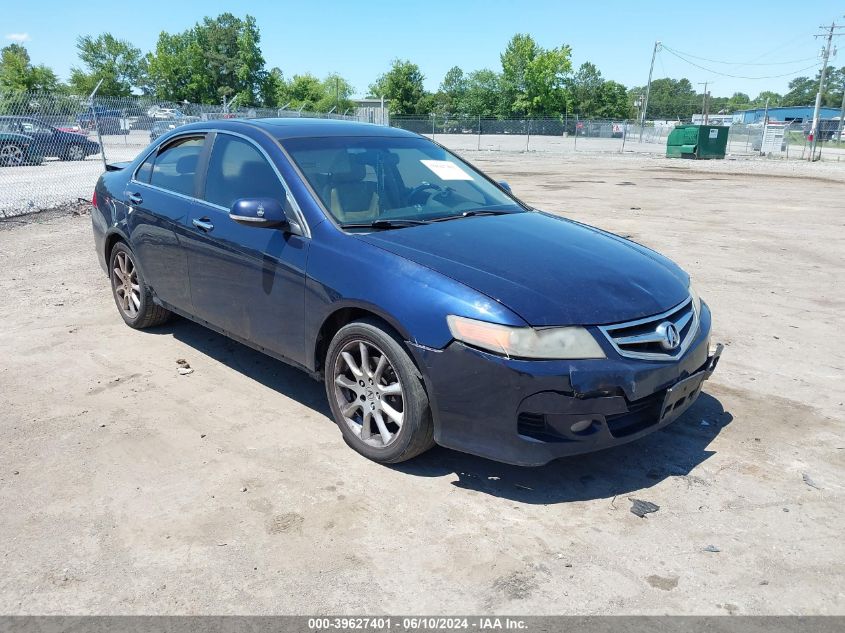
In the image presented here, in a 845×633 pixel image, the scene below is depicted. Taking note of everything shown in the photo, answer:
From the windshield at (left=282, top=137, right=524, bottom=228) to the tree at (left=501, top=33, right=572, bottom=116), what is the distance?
303ft

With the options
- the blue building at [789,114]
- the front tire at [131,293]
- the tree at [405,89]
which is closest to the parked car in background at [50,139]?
the front tire at [131,293]

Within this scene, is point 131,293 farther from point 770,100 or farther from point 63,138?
point 770,100

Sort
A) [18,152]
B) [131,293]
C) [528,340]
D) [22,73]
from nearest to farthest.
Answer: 1. [528,340]
2. [131,293]
3. [18,152]
4. [22,73]

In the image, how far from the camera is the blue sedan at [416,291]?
3000 millimetres

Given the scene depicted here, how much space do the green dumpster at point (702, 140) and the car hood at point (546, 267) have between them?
3309 centimetres

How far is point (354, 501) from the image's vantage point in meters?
3.20

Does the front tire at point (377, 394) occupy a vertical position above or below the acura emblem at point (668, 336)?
below

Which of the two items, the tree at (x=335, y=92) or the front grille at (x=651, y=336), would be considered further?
the tree at (x=335, y=92)

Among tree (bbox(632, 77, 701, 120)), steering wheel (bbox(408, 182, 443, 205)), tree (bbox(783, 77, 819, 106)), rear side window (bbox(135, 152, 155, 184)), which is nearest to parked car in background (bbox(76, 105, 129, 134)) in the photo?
rear side window (bbox(135, 152, 155, 184))

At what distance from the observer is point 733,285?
24.1 feet

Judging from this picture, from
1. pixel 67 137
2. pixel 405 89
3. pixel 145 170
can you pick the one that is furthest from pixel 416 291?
pixel 405 89

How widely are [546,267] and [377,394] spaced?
3.56 feet

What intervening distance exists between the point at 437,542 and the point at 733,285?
226 inches

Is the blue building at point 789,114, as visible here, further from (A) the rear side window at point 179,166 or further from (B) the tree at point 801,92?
(A) the rear side window at point 179,166
